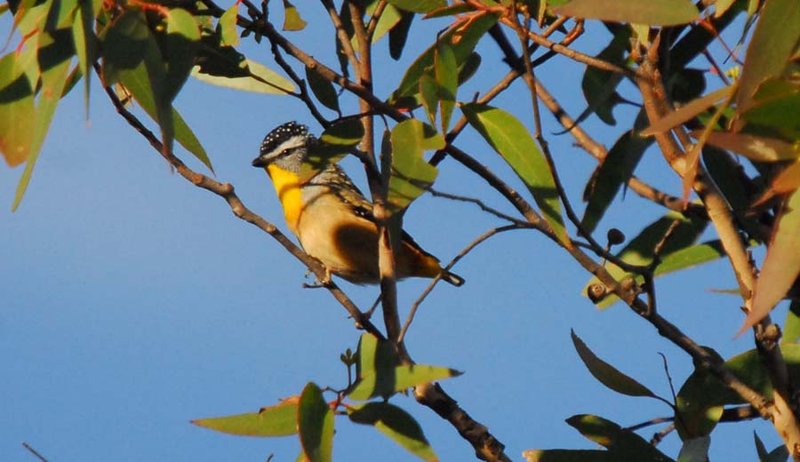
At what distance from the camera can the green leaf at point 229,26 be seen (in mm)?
2381

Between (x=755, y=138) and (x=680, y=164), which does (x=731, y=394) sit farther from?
(x=755, y=138)

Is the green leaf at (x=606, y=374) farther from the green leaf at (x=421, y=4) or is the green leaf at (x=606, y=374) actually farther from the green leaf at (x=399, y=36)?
the green leaf at (x=399, y=36)

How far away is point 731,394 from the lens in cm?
235

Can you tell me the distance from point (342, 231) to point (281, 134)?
105 centimetres

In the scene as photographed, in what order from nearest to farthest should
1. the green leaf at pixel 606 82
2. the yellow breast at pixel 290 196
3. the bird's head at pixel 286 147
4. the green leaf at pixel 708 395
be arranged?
the green leaf at pixel 708 395
the green leaf at pixel 606 82
the yellow breast at pixel 290 196
the bird's head at pixel 286 147

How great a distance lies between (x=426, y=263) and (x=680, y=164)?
2358mm

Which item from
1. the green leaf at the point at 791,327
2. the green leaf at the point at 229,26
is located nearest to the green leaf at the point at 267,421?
Answer: the green leaf at the point at 229,26

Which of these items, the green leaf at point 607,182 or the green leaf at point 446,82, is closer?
the green leaf at point 446,82

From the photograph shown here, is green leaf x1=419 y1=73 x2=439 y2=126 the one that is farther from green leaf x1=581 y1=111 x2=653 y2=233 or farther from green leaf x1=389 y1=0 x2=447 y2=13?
green leaf x1=581 y1=111 x2=653 y2=233

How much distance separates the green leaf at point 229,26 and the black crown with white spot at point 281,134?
2828 mm

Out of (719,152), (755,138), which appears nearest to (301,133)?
(719,152)

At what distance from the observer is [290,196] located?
184 inches

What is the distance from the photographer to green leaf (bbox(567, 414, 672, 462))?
2381 mm

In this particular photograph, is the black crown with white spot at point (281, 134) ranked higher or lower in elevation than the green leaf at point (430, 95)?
higher
